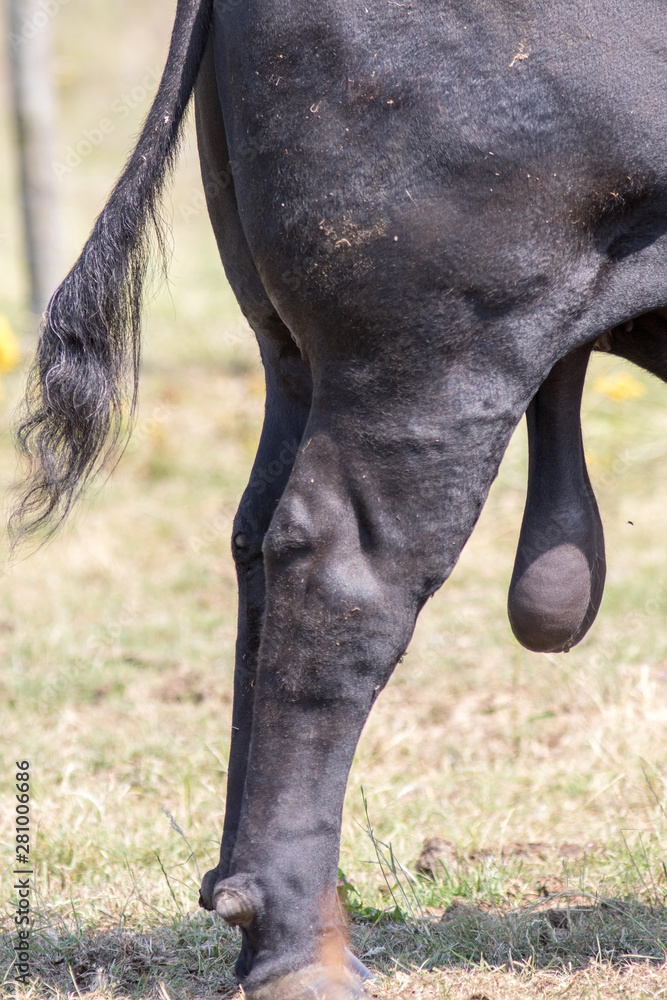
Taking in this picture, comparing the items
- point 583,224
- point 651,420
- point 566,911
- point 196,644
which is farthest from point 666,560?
point 583,224

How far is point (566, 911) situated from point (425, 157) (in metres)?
1.70

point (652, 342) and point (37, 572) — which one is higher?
point (652, 342)

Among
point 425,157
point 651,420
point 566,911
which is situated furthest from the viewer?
point 651,420

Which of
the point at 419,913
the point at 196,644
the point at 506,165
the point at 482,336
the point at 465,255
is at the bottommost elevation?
the point at 419,913

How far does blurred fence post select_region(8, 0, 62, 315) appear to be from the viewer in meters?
7.38

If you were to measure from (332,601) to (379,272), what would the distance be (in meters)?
0.59

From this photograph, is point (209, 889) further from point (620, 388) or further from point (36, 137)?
point (36, 137)

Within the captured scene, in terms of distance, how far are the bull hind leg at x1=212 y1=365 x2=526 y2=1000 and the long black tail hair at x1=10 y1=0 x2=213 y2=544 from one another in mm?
455

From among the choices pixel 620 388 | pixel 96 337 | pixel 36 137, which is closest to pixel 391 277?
pixel 96 337

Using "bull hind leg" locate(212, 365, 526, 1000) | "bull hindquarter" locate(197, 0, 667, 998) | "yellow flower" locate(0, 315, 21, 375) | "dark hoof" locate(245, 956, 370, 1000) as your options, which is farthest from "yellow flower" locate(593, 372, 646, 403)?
"dark hoof" locate(245, 956, 370, 1000)

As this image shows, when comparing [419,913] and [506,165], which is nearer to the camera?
[506,165]

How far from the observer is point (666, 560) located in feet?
16.4

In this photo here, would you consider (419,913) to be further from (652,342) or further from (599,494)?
(599,494)

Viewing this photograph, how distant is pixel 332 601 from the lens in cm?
186
